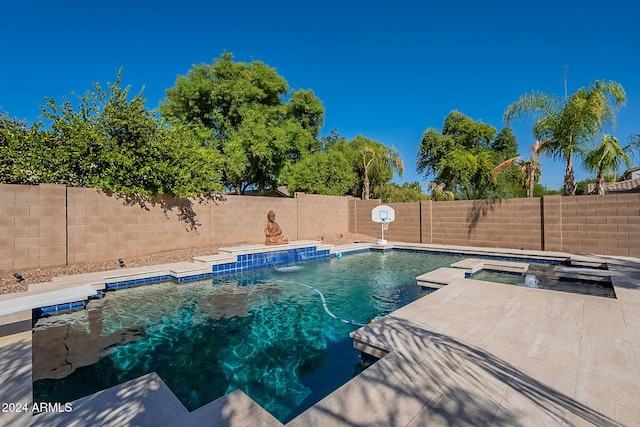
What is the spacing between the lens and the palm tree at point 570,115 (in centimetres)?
797

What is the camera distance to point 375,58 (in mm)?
14812

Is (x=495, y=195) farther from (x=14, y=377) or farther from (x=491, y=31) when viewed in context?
(x=14, y=377)

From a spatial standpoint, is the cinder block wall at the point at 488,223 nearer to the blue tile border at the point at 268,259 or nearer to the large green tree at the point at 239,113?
the blue tile border at the point at 268,259

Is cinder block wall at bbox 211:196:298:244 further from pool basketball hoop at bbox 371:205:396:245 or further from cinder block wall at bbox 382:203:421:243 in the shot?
cinder block wall at bbox 382:203:421:243

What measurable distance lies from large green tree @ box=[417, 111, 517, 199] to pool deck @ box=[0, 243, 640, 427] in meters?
15.5

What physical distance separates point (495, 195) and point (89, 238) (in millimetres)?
18742

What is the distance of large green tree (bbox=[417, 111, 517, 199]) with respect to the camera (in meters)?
18.6

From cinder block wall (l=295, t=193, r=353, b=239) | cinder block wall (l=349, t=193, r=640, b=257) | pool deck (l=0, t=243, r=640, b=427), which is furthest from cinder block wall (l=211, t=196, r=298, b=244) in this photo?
pool deck (l=0, t=243, r=640, b=427)

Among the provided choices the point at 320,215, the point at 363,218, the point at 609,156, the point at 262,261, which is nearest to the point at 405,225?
the point at 363,218

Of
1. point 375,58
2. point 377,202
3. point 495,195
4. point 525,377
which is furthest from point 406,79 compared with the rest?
point 525,377

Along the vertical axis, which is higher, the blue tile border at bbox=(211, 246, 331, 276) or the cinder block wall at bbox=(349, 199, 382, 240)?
the cinder block wall at bbox=(349, 199, 382, 240)

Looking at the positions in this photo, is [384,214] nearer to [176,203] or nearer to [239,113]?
[239,113]

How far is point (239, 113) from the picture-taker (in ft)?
43.0

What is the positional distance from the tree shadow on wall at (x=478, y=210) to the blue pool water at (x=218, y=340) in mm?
5897
